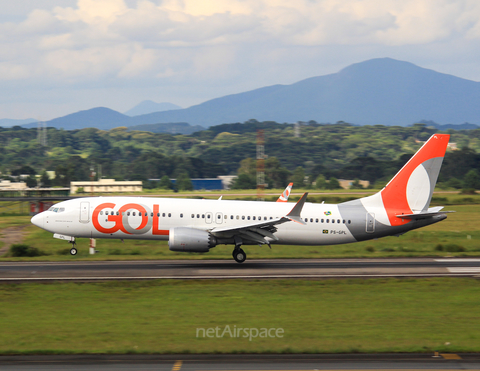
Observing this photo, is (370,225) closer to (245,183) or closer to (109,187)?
(245,183)

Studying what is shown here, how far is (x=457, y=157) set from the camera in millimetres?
136000

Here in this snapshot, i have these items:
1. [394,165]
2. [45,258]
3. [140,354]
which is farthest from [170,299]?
[394,165]

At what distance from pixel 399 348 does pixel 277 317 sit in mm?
4578

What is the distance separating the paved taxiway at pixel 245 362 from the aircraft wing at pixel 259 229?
13.2 metres

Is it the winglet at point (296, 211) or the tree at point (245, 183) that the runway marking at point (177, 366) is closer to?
the winglet at point (296, 211)

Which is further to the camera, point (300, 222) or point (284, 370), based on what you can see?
point (300, 222)

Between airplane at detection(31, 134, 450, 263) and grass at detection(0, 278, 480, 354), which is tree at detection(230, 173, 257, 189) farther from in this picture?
grass at detection(0, 278, 480, 354)

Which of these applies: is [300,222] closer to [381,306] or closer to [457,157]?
[381,306]

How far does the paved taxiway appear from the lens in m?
13.3

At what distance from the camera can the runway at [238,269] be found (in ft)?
82.5

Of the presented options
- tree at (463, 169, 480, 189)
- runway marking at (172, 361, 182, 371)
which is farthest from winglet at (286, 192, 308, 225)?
tree at (463, 169, 480, 189)

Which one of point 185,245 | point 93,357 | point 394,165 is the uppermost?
point 394,165

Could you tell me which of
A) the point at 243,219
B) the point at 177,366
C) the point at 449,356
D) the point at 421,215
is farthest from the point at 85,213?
the point at 449,356

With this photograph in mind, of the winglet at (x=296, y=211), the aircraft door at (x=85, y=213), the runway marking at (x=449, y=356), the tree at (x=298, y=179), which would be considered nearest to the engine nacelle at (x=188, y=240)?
the winglet at (x=296, y=211)
